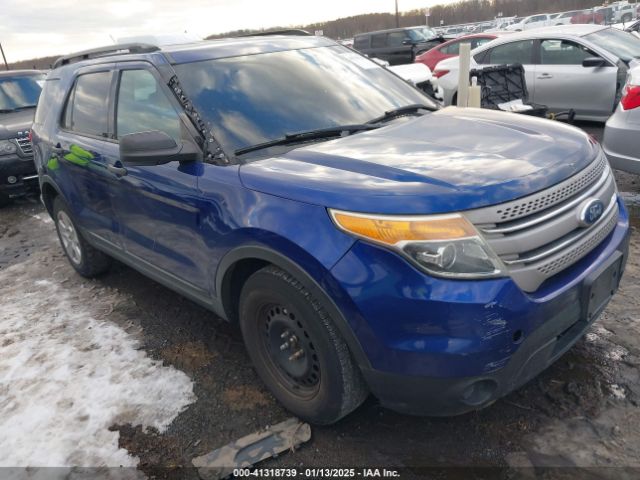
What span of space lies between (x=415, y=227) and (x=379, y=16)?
3054 inches

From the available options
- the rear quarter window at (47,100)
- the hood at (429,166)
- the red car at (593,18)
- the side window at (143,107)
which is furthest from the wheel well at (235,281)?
the red car at (593,18)

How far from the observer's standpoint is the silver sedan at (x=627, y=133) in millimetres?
4516

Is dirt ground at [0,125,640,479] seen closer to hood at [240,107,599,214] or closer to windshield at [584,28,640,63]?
hood at [240,107,599,214]

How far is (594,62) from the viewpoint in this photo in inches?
296

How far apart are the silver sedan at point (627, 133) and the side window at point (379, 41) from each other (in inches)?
638

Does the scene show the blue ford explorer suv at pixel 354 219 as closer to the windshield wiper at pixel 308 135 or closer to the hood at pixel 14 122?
the windshield wiper at pixel 308 135

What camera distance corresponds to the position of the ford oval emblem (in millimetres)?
2256

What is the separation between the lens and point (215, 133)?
2781mm

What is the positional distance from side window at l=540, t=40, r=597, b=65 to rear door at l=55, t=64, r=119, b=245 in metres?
6.97

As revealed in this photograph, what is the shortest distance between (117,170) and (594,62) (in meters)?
A: 6.95

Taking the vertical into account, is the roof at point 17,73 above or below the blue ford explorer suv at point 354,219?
above

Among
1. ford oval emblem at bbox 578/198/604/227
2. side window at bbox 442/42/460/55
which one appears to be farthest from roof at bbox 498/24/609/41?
ford oval emblem at bbox 578/198/604/227

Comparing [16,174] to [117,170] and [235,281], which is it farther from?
[235,281]

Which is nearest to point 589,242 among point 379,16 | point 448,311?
point 448,311
